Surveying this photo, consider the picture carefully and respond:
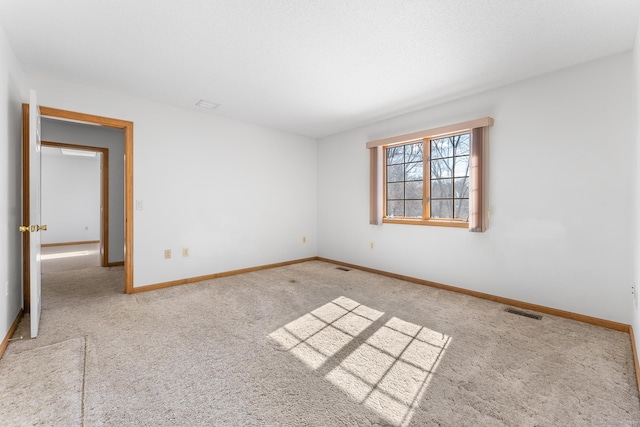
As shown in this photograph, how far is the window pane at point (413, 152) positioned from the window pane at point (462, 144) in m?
0.49

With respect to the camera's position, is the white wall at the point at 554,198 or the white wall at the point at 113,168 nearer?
the white wall at the point at 554,198

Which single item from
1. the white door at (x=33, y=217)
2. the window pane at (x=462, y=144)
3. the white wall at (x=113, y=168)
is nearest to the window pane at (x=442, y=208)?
the window pane at (x=462, y=144)

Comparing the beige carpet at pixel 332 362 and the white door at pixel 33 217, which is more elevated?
the white door at pixel 33 217

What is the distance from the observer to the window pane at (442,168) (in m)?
3.72

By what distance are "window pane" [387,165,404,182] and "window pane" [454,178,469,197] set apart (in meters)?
0.86

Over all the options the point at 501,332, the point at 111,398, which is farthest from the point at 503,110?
the point at 111,398

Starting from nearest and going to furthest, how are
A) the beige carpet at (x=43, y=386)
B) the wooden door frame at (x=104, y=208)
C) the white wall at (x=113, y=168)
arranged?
the beige carpet at (x=43, y=386)
the white wall at (x=113, y=168)
the wooden door frame at (x=104, y=208)

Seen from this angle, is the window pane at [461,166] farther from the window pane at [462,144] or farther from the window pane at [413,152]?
the window pane at [413,152]

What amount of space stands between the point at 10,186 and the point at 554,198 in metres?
Result: 5.03

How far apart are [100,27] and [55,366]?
2.48 m

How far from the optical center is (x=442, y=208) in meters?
3.79

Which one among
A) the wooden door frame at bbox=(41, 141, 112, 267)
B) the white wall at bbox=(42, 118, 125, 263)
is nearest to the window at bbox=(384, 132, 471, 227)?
the white wall at bbox=(42, 118, 125, 263)

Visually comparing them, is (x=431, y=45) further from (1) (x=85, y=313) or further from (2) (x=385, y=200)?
(1) (x=85, y=313)

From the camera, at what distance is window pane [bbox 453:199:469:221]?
357 centimetres
